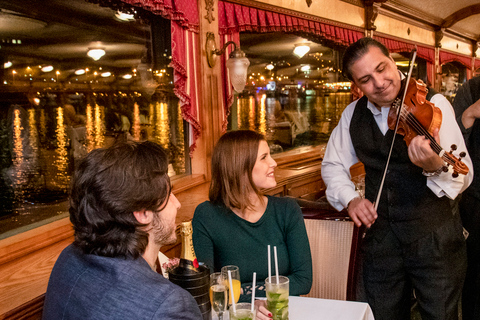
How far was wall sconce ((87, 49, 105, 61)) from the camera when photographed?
274cm

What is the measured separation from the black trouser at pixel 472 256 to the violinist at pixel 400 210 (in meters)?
0.39

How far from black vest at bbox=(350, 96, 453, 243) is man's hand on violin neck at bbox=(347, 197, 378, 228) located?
5.7 inches

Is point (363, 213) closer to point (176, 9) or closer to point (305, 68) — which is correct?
point (176, 9)

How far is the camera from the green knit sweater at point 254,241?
183 cm

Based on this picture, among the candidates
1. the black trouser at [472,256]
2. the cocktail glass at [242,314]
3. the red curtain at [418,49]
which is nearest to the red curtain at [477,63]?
the red curtain at [418,49]

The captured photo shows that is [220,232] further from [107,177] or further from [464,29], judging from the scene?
[464,29]

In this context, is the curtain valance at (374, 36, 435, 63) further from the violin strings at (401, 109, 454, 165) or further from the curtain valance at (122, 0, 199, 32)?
the violin strings at (401, 109, 454, 165)

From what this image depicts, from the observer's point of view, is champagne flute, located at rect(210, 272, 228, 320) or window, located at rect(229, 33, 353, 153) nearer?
champagne flute, located at rect(210, 272, 228, 320)

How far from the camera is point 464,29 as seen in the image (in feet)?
30.9

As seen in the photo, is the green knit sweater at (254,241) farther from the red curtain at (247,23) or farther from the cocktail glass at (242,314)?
the red curtain at (247,23)

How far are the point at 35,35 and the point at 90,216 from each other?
177 centimetres

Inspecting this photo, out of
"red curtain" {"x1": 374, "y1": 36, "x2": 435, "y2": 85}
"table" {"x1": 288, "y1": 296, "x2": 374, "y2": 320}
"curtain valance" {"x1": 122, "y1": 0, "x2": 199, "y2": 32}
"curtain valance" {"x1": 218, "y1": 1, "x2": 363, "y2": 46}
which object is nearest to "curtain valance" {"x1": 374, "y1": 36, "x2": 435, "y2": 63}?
"red curtain" {"x1": 374, "y1": 36, "x2": 435, "y2": 85}

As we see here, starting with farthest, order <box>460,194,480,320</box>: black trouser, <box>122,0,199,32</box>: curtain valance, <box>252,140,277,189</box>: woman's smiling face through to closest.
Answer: <box>122,0,199,32</box>: curtain valance, <box>460,194,480,320</box>: black trouser, <box>252,140,277,189</box>: woman's smiling face

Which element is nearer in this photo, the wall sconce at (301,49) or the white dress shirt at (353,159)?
the white dress shirt at (353,159)
